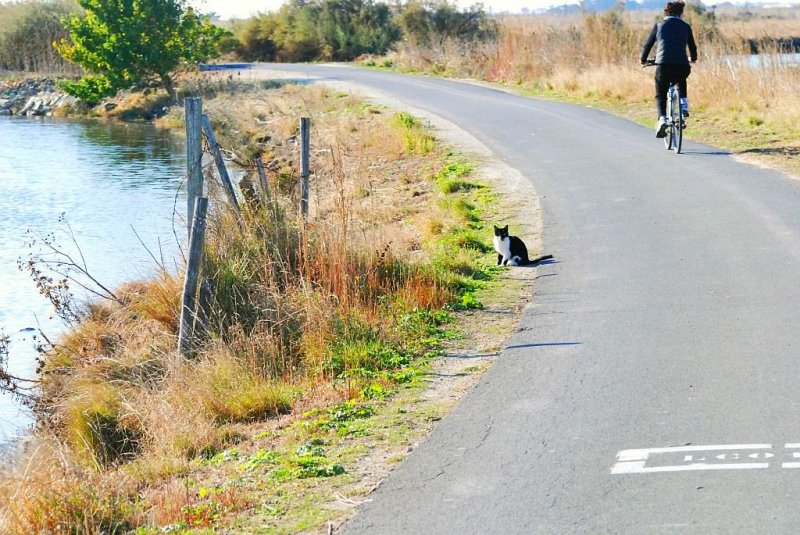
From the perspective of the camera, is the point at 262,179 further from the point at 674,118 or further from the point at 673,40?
the point at 674,118

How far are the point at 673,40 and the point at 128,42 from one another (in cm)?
2994

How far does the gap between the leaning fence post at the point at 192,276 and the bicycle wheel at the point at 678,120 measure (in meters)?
9.65

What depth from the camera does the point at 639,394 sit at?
725 centimetres

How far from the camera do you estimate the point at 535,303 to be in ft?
33.8

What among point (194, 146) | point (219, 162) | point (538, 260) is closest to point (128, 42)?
point (219, 162)

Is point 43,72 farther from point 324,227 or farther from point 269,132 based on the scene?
point 324,227

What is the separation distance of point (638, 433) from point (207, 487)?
2.70m

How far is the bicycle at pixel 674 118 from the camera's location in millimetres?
17141

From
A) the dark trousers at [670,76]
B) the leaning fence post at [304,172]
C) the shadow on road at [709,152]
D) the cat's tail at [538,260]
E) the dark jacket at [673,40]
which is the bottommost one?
the cat's tail at [538,260]

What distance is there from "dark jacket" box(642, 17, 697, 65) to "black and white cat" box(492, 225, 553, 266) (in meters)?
6.34

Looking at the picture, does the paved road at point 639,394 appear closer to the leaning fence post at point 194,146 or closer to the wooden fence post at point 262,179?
the wooden fence post at point 262,179

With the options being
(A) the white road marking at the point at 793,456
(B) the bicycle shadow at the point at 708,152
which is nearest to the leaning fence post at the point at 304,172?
(A) the white road marking at the point at 793,456

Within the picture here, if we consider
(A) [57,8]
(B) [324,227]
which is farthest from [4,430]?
(A) [57,8]

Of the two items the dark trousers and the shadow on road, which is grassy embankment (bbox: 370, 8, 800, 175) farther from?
the dark trousers
